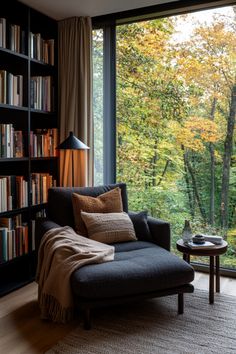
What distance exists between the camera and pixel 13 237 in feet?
10.2

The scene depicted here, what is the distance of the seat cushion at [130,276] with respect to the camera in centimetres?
223

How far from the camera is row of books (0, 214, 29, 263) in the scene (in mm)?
3006

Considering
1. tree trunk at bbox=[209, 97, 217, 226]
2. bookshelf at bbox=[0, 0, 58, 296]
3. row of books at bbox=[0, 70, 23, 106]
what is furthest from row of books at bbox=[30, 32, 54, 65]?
tree trunk at bbox=[209, 97, 217, 226]

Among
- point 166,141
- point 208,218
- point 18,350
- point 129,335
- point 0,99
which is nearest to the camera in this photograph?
point 18,350

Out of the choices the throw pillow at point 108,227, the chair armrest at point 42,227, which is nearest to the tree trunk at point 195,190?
the throw pillow at point 108,227

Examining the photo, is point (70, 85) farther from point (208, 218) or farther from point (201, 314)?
point (201, 314)

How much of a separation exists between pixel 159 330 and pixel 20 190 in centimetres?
166

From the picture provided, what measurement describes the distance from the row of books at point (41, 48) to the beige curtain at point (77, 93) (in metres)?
0.15

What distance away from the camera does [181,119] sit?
376cm

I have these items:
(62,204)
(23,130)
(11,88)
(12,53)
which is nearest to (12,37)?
(12,53)

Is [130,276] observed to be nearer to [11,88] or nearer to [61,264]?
[61,264]

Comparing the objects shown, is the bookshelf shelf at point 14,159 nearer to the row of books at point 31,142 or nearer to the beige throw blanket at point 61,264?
the row of books at point 31,142

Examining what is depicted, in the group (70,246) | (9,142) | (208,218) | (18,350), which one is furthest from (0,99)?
(208,218)

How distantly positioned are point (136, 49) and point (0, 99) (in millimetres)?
1732
